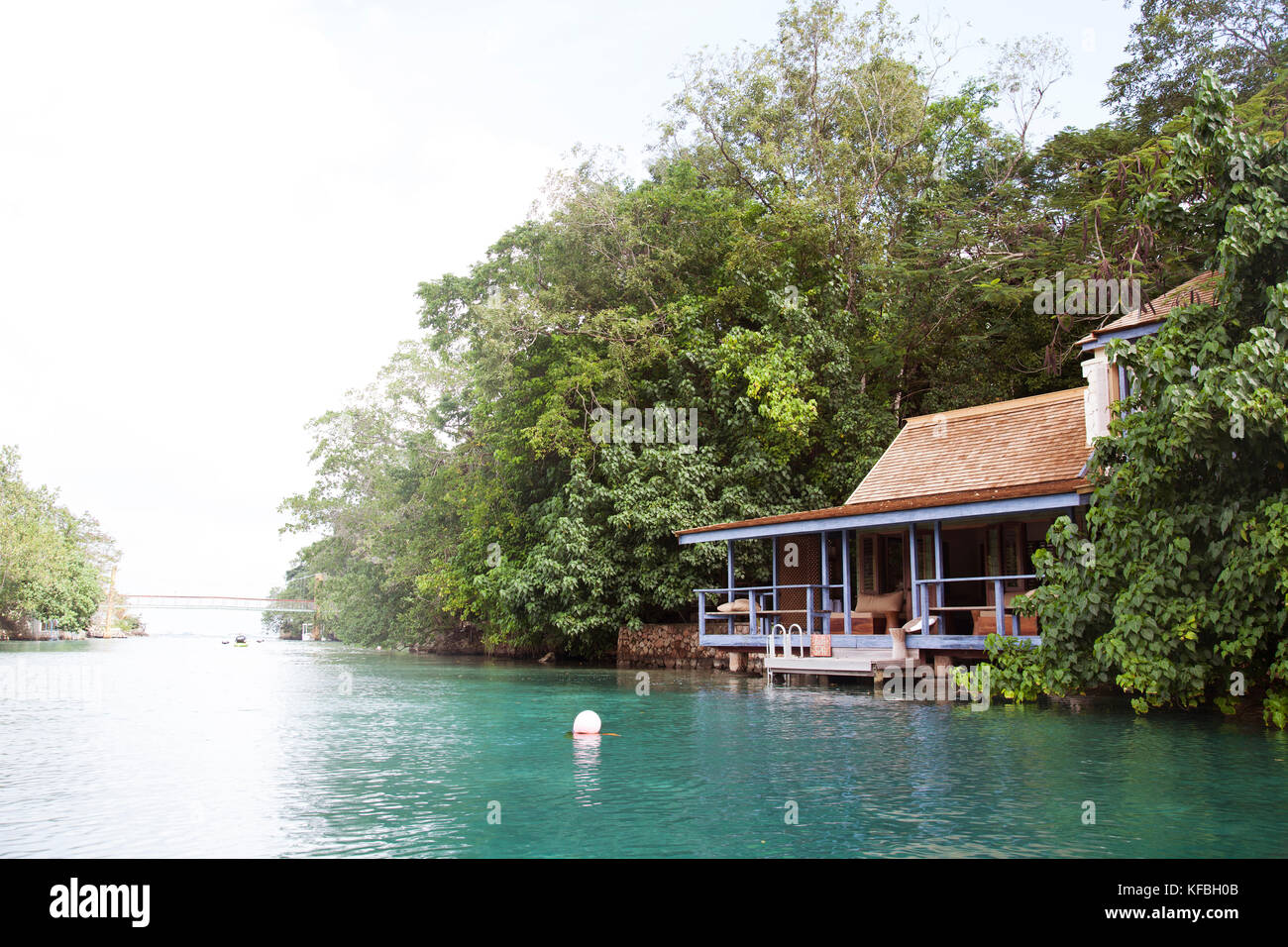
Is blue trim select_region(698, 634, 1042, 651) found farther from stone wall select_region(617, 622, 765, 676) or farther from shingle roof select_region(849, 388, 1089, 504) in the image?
shingle roof select_region(849, 388, 1089, 504)

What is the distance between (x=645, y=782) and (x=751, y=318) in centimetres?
2387

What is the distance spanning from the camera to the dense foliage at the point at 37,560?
58125mm

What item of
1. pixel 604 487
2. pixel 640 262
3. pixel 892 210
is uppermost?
pixel 892 210

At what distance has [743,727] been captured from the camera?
46.9 ft

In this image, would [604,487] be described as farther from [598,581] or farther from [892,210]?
[892,210]

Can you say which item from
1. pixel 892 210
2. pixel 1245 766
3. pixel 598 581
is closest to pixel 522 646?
pixel 598 581

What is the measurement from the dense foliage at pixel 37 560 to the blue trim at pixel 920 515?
49.9m

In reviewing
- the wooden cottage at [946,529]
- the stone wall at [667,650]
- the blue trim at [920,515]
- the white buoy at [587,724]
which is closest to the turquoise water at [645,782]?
the white buoy at [587,724]

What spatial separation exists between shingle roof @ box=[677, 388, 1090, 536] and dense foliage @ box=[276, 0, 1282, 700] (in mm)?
3761

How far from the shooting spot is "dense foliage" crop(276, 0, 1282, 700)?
28.6 m

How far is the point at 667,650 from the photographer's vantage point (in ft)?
97.2

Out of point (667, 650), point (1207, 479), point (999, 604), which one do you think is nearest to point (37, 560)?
point (667, 650)

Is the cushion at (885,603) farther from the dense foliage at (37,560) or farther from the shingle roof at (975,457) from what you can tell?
the dense foliage at (37,560)
